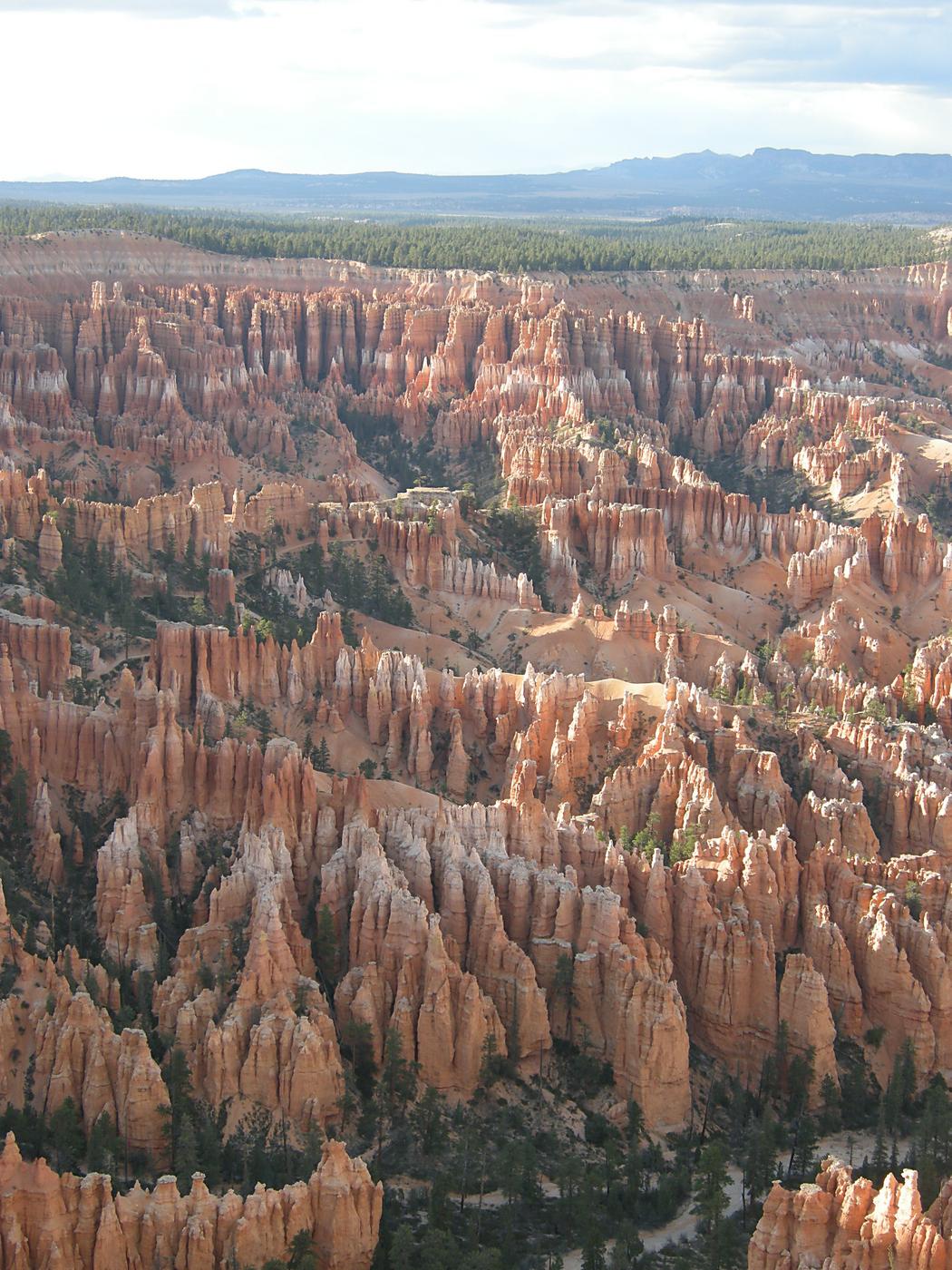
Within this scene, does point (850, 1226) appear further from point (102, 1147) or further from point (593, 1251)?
point (102, 1147)

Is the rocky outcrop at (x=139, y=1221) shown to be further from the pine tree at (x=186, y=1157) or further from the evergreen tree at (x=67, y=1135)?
the evergreen tree at (x=67, y=1135)

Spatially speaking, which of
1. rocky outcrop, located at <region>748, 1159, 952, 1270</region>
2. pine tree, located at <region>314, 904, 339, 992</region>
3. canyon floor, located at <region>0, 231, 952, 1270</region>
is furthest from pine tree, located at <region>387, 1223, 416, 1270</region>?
pine tree, located at <region>314, 904, 339, 992</region>

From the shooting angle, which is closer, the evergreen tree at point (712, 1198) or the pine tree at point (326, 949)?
the evergreen tree at point (712, 1198)

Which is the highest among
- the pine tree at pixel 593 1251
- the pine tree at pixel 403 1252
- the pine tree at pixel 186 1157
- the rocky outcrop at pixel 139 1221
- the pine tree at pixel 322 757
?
the pine tree at pixel 322 757

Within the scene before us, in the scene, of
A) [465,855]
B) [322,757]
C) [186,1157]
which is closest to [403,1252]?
[186,1157]

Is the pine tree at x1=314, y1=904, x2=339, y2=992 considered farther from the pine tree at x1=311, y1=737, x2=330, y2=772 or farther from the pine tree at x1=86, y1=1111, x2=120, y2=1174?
the pine tree at x1=311, y1=737, x2=330, y2=772

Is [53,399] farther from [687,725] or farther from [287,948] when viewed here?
[287,948]

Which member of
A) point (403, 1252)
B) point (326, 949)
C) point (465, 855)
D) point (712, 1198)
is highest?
point (465, 855)

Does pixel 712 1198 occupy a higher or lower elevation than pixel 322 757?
lower

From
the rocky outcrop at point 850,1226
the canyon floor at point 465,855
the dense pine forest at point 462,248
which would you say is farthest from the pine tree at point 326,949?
the dense pine forest at point 462,248

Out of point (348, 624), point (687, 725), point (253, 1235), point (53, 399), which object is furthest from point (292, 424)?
point (253, 1235)
